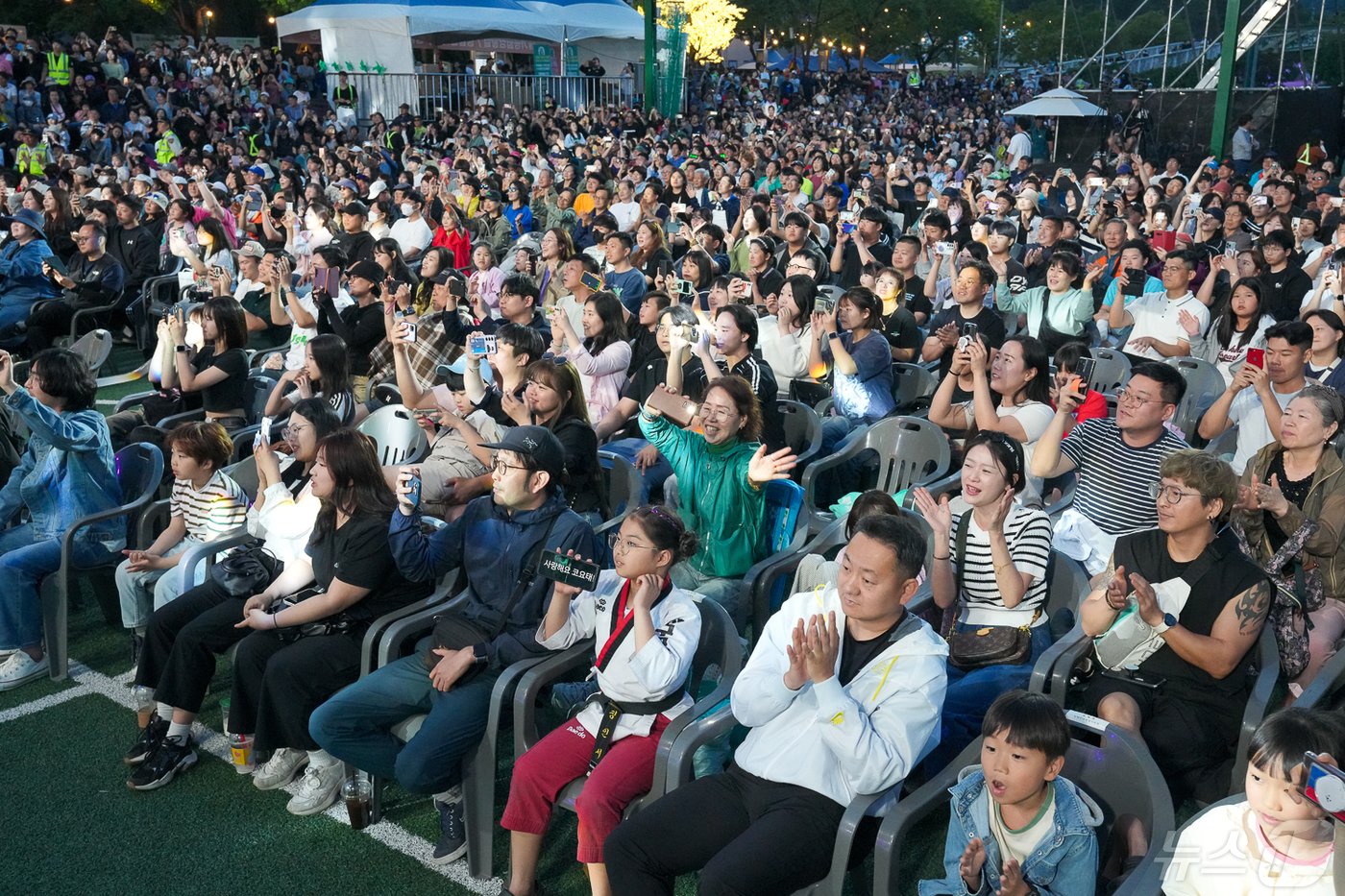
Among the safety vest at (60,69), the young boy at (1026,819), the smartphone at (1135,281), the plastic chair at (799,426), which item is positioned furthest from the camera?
the safety vest at (60,69)

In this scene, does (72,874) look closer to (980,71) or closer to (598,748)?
(598,748)

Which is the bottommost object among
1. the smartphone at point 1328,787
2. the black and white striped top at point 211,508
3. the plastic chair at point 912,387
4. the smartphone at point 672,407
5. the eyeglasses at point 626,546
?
the black and white striped top at point 211,508

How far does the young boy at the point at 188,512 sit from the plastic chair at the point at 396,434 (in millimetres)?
838

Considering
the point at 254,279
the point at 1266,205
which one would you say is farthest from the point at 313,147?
the point at 1266,205

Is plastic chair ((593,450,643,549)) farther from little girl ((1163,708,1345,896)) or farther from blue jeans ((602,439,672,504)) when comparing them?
little girl ((1163,708,1345,896))

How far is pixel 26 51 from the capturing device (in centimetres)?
2100

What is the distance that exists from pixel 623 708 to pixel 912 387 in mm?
3686

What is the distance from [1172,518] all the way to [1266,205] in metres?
9.03

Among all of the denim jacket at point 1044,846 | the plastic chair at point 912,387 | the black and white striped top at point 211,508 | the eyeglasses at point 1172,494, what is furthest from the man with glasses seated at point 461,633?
the plastic chair at point 912,387

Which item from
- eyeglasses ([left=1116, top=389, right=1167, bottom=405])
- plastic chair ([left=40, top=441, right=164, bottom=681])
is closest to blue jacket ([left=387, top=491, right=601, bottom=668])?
plastic chair ([left=40, top=441, right=164, bottom=681])

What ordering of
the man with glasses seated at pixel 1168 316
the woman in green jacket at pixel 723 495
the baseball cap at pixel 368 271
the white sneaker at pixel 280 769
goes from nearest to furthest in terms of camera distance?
the white sneaker at pixel 280 769
the woman in green jacket at pixel 723 495
the man with glasses seated at pixel 1168 316
the baseball cap at pixel 368 271

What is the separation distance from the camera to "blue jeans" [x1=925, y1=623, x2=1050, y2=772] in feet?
11.5

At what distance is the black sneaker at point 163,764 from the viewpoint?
412 centimetres

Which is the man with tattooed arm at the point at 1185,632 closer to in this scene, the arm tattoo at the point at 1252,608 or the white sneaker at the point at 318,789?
the arm tattoo at the point at 1252,608
